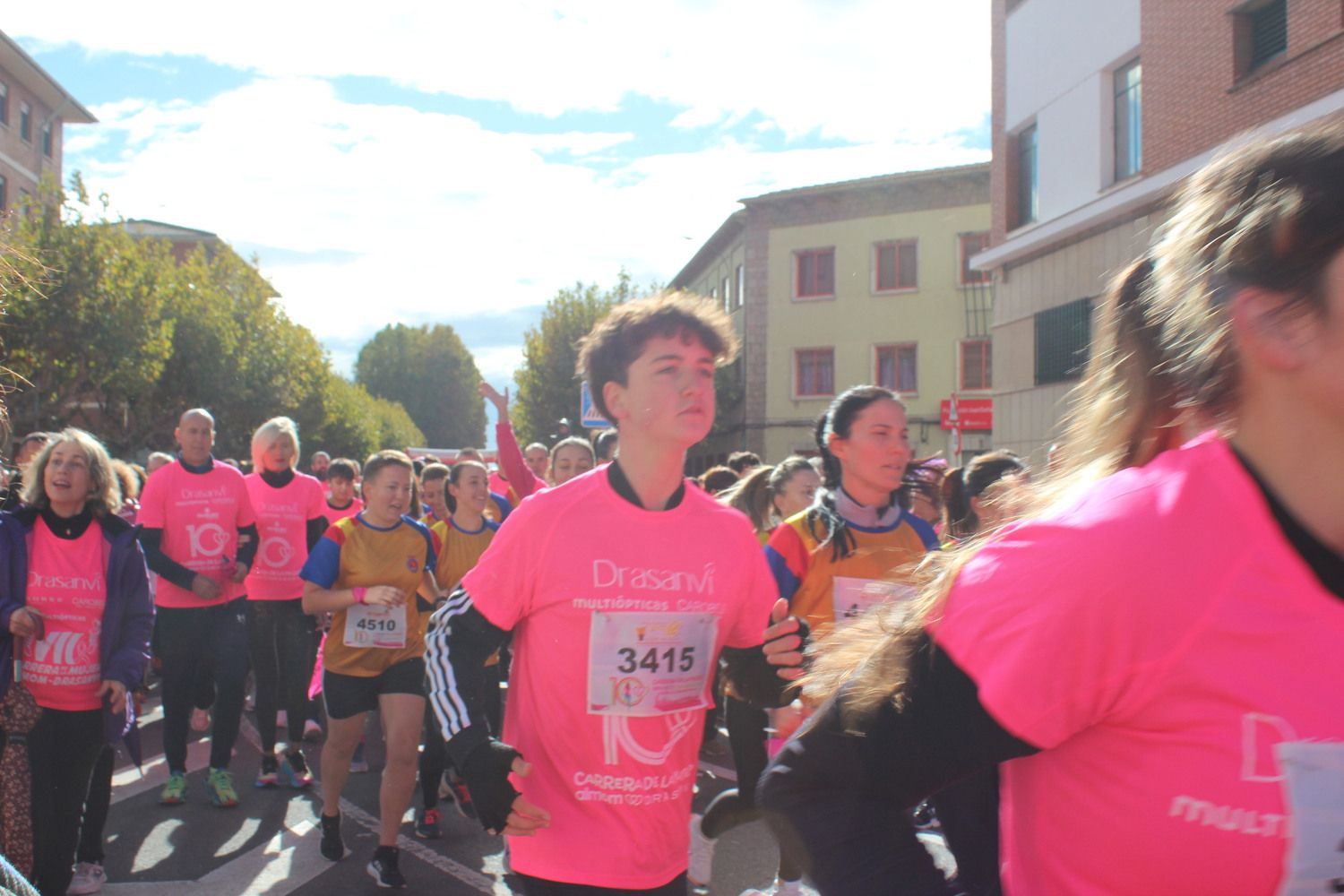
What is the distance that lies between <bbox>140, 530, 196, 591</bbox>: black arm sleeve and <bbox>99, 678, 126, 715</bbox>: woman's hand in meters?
1.76

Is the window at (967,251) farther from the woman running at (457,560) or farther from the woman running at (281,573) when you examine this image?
the woman running at (457,560)

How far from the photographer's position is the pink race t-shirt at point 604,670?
108 inches

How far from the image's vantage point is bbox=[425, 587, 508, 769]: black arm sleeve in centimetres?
260

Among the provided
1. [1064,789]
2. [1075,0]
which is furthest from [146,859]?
[1075,0]

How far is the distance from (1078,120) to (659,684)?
17873mm

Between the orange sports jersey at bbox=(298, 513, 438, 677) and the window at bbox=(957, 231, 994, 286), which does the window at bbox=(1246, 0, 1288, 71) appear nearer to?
the orange sports jersey at bbox=(298, 513, 438, 677)

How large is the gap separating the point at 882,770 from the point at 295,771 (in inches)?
264

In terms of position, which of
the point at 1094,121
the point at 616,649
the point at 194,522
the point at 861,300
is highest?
the point at 1094,121

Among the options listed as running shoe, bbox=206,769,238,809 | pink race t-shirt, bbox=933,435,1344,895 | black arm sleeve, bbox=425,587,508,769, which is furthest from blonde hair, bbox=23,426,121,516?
pink race t-shirt, bbox=933,435,1344,895

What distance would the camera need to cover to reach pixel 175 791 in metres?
6.64

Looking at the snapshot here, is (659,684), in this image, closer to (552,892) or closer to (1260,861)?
(552,892)

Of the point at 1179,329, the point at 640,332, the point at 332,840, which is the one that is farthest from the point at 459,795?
the point at 1179,329

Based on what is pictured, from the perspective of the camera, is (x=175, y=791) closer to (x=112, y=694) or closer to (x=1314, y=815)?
(x=112, y=694)

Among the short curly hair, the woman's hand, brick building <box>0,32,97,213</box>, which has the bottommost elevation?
the woman's hand
